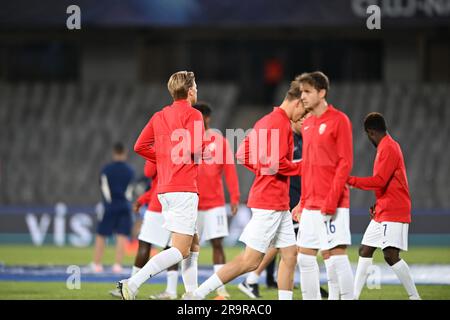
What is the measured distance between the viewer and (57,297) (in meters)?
13.4

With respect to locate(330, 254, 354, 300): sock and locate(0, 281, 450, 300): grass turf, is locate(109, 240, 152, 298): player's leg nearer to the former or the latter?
locate(0, 281, 450, 300): grass turf

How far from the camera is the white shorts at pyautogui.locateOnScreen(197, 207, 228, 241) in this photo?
44.9ft

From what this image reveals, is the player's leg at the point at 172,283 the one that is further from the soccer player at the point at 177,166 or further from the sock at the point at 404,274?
the sock at the point at 404,274

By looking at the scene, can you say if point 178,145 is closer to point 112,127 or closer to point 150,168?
point 150,168

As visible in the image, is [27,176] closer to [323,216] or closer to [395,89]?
[395,89]

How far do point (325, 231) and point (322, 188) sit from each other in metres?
0.45

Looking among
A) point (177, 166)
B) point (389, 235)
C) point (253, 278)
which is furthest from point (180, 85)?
point (253, 278)

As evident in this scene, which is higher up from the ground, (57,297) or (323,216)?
(323,216)

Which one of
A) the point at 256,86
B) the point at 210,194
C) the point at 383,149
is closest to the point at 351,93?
the point at 256,86

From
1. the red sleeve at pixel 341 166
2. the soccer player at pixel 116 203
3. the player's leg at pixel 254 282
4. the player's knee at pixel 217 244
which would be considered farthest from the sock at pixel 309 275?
the soccer player at pixel 116 203

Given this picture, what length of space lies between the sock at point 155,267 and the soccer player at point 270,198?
423mm

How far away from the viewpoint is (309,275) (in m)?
10.6
